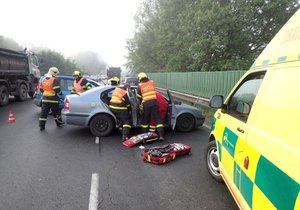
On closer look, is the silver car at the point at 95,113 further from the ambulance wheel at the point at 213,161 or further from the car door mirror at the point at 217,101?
the car door mirror at the point at 217,101

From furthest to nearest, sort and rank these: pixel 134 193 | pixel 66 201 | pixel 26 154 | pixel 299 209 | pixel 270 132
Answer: pixel 26 154
pixel 134 193
pixel 66 201
pixel 270 132
pixel 299 209

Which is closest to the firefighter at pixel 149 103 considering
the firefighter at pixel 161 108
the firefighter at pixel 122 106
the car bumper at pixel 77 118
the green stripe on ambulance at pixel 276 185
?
the firefighter at pixel 161 108

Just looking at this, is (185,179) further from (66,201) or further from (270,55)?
(270,55)

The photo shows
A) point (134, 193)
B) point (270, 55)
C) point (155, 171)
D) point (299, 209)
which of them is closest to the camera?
point (299, 209)

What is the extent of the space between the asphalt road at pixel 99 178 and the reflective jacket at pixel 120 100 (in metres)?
0.85

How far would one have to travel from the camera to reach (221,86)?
38.4ft

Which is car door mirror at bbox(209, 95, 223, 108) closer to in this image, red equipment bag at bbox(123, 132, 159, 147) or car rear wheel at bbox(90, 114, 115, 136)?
red equipment bag at bbox(123, 132, 159, 147)

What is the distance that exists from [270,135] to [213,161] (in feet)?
7.09

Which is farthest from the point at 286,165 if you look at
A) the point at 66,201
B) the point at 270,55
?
the point at 66,201

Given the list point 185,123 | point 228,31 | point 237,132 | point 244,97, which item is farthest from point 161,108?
point 228,31

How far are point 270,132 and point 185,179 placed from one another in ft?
7.72

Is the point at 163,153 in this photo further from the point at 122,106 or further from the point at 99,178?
the point at 122,106

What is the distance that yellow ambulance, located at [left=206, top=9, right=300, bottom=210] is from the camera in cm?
185

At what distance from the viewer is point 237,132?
291 centimetres
